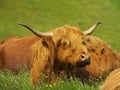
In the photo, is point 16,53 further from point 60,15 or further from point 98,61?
point 60,15

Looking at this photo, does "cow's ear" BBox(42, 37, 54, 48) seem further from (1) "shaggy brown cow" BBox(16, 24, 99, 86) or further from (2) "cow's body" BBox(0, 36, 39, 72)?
(2) "cow's body" BBox(0, 36, 39, 72)

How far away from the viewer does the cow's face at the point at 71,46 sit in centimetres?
888

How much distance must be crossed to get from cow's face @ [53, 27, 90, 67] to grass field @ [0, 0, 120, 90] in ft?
59.0

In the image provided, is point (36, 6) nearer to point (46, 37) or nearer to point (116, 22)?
point (116, 22)

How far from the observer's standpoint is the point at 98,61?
34.7ft

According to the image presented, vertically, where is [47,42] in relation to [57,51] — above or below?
above

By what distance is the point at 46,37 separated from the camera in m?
9.31

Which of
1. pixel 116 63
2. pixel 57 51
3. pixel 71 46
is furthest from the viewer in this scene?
pixel 116 63

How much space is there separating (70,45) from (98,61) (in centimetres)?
161

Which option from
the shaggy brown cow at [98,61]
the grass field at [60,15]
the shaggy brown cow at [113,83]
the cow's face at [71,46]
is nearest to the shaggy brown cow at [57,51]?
the cow's face at [71,46]

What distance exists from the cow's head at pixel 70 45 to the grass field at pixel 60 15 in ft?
58.9

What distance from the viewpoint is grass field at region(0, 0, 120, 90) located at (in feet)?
97.6

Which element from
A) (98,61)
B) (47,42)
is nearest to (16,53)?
(98,61)

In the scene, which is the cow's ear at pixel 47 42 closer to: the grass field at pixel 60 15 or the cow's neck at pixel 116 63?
the cow's neck at pixel 116 63
